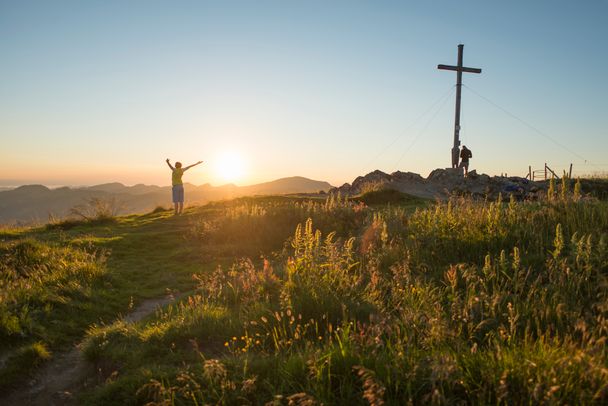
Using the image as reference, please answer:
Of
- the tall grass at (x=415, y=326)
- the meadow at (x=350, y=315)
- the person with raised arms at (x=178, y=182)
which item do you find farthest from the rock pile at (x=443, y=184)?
the tall grass at (x=415, y=326)

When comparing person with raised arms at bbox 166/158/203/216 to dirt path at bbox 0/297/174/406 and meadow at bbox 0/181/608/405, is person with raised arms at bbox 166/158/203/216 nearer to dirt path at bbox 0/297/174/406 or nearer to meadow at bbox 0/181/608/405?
meadow at bbox 0/181/608/405

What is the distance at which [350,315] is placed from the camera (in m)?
5.25


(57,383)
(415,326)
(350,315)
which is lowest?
(57,383)

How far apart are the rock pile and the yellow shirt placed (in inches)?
358

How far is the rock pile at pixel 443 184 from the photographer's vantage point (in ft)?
76.9

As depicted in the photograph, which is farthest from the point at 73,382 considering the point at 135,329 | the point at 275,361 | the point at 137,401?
the point at 275,361

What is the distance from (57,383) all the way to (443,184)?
80.5ft

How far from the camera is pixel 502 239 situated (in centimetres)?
792

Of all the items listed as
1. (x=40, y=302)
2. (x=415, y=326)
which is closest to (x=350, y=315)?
(x=415, y=326)

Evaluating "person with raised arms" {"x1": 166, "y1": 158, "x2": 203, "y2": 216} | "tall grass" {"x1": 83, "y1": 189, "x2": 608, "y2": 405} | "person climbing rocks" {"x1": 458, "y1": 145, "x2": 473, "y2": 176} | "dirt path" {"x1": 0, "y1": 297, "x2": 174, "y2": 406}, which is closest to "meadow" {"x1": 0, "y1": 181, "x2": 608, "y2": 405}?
"tall grass" {"x1": 83, "y1": 189, "x2": 608, "y2": 405}

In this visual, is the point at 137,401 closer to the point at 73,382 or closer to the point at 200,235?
the point at 73,382

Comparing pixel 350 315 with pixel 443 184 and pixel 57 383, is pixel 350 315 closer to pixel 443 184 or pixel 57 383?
pixel 57 383

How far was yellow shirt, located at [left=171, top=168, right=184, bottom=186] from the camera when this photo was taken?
20663 millimetres

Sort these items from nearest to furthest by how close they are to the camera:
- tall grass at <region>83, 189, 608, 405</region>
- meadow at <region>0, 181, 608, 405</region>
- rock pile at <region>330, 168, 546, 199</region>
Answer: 1. tall grass at <region>83, 189, 608, 405</region>
2. meadow at <region>0, 181, 608, 405</region>
3. rock pile at <region>330, 168, 546, 199</region>
